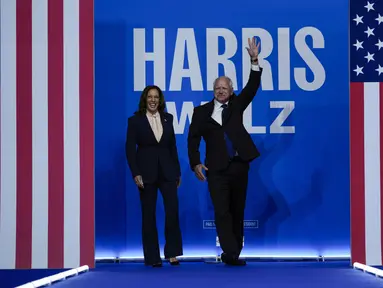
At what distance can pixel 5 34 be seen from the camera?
229 inches

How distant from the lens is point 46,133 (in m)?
5.76

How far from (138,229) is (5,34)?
6.76 ft

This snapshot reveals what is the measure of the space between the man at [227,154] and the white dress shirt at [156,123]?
27cm

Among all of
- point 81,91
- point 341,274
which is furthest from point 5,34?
point 341,274

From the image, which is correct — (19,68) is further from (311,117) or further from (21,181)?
(311,117)

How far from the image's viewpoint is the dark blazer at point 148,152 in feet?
19.0

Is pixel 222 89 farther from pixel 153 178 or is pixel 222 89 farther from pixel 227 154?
pixel 153 178

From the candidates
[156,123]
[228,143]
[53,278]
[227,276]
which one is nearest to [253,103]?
[228,143]

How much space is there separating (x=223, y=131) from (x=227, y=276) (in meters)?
1.34

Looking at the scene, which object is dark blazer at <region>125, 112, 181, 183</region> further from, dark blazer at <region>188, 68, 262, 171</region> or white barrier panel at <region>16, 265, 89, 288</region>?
white barrier panel at <region>16, 265, 89, 288</region>

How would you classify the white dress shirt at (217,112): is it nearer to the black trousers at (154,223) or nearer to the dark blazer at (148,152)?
the dark blazer at (148,152)

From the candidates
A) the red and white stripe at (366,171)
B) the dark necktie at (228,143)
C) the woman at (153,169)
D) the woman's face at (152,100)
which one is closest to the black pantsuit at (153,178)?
the woman at (153,169)

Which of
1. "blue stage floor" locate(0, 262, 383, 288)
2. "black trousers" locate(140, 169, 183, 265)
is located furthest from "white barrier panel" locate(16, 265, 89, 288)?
"black trousers" locate(140, 169, 183, 265)

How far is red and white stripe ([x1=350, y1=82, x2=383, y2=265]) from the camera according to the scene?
5570 millimetres
